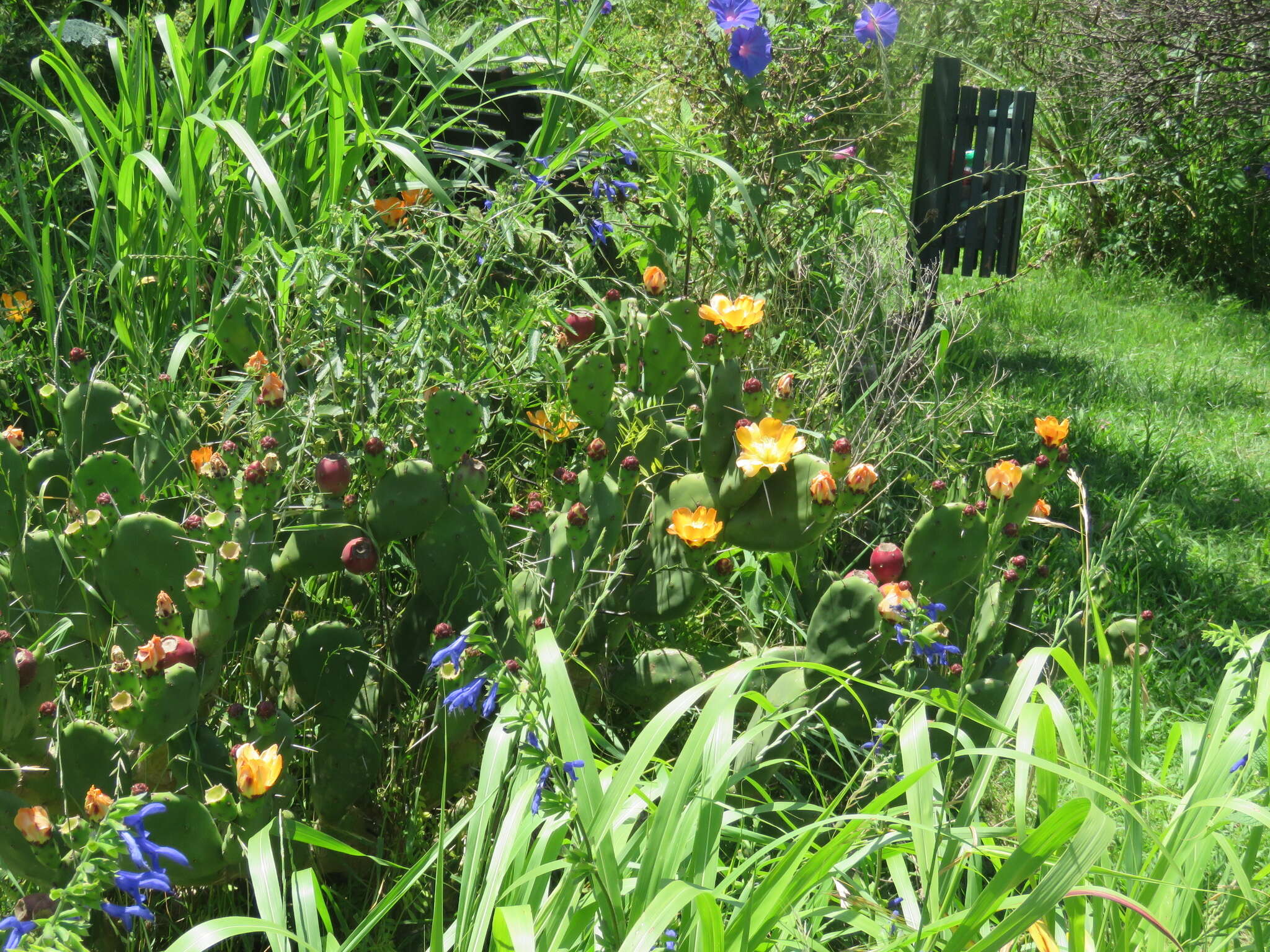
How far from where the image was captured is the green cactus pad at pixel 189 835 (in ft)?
3.82

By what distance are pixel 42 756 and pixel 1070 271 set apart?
6.33 metres

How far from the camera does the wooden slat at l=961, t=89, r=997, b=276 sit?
14.6 ft

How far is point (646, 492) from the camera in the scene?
6.43ft

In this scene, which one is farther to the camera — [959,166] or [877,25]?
[959,166]

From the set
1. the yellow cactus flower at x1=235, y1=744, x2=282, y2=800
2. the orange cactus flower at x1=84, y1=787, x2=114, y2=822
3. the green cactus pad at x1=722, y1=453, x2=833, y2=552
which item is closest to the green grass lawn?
the green cactus pad at x1=722, y1=453, x2=833, y2=552

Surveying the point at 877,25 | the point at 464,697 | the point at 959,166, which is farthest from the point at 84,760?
the point at 959,166

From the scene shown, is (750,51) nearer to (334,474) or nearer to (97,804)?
(334,474)

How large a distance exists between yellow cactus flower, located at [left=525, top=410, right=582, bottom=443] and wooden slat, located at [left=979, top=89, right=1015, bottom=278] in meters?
3.00

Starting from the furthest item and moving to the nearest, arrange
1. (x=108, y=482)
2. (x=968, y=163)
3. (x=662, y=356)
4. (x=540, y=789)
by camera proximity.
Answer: (x=968, y=163), (x=662, y=356), (x=108, y=482), (x=540, y=789)

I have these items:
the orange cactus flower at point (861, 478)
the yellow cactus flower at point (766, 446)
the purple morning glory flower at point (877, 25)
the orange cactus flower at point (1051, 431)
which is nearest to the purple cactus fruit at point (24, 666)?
the yellow cactus flower at point (766, 446)

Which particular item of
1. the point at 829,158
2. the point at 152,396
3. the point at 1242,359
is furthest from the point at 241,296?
the point at 1242,359

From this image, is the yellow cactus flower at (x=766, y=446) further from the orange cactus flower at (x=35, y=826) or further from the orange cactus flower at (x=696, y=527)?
the orange cactus flower at (x=35, y=826)

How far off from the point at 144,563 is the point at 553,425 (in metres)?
0.78

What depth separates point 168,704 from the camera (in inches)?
46.4
